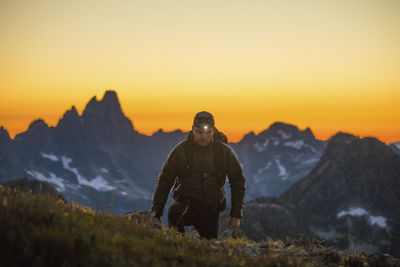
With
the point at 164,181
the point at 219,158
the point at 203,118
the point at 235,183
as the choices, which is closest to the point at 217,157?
the point at 219,158

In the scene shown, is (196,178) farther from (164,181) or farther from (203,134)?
(203,134)

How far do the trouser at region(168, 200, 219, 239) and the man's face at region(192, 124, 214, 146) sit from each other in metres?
1.50

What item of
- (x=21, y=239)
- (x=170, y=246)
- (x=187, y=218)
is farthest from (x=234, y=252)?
(x=21, y=239)

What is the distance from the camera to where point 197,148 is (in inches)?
407

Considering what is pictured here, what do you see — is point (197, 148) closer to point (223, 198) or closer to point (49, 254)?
point (223, 198)

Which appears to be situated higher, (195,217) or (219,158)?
(219,158)

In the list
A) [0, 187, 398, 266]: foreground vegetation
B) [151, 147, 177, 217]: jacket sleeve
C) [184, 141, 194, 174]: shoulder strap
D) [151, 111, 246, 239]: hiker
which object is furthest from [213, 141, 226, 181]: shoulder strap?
[0, 187, 398, 266]: foreground vegetation

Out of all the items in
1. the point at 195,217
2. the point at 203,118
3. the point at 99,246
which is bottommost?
the point at 99,246

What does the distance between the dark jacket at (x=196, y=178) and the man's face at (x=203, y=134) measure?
272 mm

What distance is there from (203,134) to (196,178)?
1070mm

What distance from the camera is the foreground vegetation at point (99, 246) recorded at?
19.1 ft

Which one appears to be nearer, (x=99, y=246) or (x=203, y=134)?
(x=99, y=246)

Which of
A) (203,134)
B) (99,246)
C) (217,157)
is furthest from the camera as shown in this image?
(217,157)

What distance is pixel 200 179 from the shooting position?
401 inches
